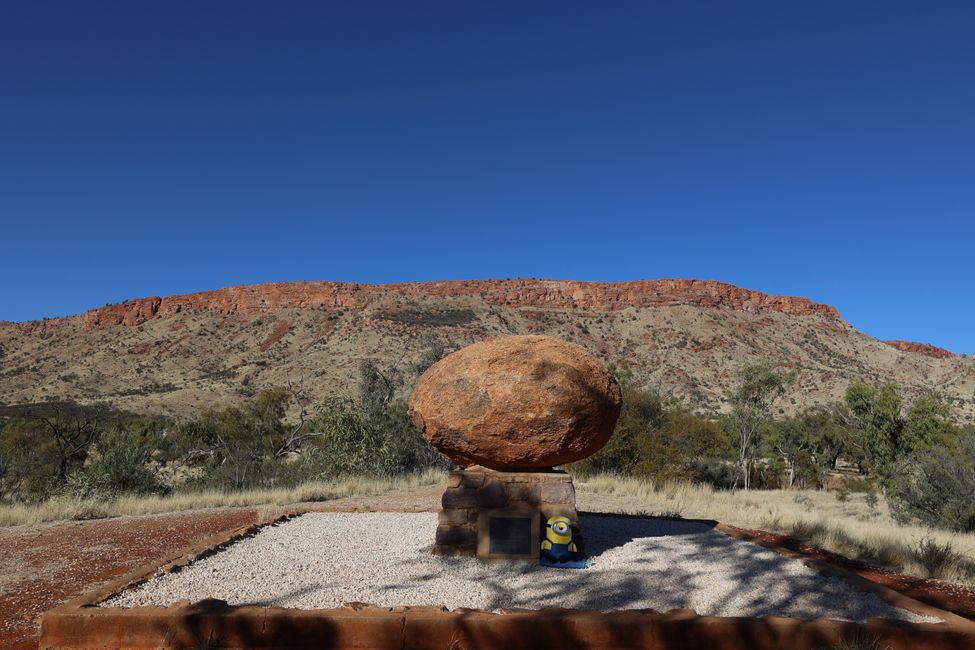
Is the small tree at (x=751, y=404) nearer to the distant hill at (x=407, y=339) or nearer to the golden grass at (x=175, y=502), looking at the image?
the golden grass at (x=175, y=502)

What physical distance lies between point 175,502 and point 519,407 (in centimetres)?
940

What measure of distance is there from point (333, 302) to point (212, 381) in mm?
23170

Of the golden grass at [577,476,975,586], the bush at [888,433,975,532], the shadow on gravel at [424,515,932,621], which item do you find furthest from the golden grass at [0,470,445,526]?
the bush at [888,433,975,532]

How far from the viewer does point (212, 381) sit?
5497 centimetres

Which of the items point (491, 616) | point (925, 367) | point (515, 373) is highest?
point (925, 367)

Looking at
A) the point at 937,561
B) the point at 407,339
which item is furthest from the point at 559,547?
the point at 407,339

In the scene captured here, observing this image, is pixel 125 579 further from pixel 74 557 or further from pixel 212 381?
pixel 212 381

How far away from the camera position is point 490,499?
7.05 m

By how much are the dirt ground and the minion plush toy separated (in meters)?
3.38

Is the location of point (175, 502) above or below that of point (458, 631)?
below

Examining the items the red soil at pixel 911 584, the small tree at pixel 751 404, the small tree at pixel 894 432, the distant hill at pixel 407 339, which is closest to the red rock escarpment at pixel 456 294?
the distant hill at pixel 407 339

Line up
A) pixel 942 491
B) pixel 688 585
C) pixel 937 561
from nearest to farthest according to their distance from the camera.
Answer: pixel 688 585 → pixel 937 561 → pixel 942 491

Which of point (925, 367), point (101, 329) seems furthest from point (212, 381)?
point (925, 367)

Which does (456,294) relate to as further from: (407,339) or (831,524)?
(831,524)
